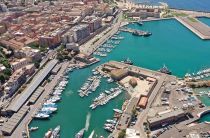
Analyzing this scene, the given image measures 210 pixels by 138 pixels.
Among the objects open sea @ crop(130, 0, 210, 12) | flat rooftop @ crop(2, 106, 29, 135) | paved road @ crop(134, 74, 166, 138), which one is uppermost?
open sea @ crop(130, 0, 210, 12)

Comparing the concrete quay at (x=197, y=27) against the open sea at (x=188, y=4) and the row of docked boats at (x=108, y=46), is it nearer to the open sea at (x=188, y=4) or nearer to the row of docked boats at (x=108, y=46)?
the open sea at (x=188, y=4)

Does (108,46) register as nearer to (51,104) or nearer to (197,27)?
(197,27)

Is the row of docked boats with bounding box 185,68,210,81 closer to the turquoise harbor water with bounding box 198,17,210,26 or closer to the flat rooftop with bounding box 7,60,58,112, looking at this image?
the flat rooftop with bounding box 7,60,58,112

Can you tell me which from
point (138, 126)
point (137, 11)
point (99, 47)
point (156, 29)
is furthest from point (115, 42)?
point (138, 126)

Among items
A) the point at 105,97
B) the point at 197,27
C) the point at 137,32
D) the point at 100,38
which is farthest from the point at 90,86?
the point at 197,27

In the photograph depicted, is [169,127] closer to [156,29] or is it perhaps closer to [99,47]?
[99,47]

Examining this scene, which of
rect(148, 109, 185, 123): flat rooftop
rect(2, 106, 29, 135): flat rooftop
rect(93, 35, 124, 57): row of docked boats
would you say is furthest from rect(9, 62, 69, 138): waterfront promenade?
rect(148, 109, 185, 123): flat rooftop
